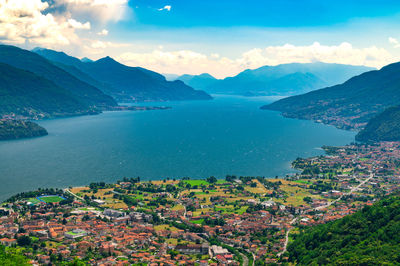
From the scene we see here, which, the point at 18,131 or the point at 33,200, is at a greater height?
the point at 18,131

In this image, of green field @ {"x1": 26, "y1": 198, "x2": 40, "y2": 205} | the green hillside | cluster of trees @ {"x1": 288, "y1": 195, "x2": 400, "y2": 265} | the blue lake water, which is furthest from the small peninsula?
the green hillside

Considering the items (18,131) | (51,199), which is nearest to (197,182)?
(51,199)

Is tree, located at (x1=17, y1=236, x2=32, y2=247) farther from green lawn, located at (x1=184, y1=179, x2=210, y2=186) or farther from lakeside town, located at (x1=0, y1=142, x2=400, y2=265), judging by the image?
green lawn, located at (x1=184, y1=179, x2=210, y2=186)

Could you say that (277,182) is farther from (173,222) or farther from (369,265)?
(369,265)

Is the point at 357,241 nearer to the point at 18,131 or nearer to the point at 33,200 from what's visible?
the point at 33,200

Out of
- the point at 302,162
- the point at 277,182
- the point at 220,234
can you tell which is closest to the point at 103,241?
the point at 220,234

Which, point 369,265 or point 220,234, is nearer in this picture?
point 369,265
